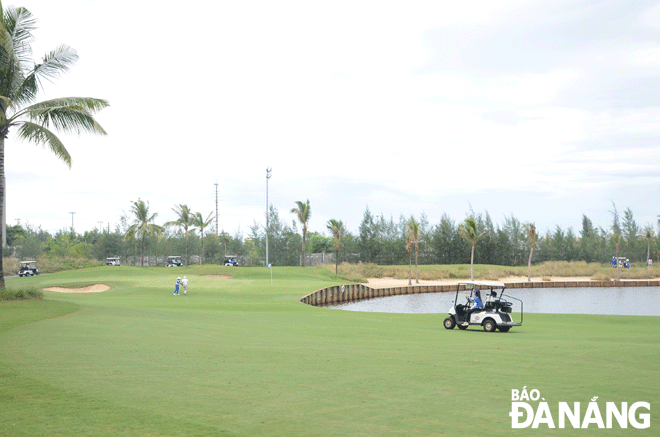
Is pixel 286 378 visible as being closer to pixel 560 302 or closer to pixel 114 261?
pixel 560 302

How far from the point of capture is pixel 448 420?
6629 millimetres

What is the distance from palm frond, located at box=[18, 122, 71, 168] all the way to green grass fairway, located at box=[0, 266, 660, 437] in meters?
6.42

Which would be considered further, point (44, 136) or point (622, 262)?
point (622, 262)

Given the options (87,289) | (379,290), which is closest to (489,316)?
(379,290)

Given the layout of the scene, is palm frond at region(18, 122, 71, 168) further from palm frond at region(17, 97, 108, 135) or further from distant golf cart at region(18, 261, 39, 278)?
distant golf cart at region(18, 261, 39, 278)

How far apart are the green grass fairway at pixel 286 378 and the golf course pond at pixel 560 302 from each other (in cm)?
2065

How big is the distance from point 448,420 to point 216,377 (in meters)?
4.06

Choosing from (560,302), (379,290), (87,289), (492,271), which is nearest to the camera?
(87,289)

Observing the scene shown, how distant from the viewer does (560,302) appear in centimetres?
4281

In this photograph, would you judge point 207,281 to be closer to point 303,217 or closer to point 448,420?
point 303,217

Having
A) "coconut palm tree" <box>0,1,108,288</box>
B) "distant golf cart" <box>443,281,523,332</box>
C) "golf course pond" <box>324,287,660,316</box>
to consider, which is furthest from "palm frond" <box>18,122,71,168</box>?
"golf course pond" <box>324,287,660,316</box>

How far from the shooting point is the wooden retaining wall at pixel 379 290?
129 feet

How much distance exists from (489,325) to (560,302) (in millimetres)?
27747

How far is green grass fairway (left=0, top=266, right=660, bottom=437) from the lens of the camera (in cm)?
643
